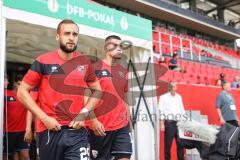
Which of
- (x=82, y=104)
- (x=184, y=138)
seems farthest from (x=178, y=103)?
(x=82, y=104)

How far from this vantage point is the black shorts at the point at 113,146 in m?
4.33

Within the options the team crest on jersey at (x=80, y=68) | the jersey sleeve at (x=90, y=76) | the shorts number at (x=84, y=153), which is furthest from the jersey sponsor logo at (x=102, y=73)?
the shorts number at (x=84, y=153)

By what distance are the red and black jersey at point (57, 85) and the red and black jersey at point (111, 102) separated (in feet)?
3.58

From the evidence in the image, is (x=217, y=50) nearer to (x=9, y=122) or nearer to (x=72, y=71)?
(x=9, y=122)

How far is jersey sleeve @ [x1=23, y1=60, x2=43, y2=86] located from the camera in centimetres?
312

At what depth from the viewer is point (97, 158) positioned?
4.43m

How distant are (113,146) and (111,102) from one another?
20.2 inches

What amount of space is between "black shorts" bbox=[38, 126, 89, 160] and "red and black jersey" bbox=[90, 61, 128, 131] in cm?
122

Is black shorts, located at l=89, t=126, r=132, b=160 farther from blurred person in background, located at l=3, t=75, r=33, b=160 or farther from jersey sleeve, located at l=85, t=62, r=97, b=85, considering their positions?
blurred person in background, located at l=3, t=75, r=33, b=160

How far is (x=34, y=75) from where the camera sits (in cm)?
314

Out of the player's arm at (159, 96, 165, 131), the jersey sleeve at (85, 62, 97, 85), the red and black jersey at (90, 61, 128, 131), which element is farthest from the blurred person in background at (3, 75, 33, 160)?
the jersey sleeve at (85, 62, 97, 85)

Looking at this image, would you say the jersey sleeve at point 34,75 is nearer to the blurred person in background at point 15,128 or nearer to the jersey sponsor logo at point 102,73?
the jersey sponsor logo at point 102,73

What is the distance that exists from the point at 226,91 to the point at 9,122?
4.88 m

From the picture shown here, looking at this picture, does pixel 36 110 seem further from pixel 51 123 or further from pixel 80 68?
pixel 80 68
